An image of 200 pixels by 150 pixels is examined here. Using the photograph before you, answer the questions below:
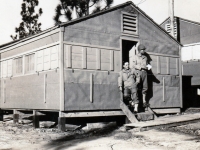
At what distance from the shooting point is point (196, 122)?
11.9 metres

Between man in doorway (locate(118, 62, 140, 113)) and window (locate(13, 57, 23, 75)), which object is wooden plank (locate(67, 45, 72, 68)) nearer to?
man in doorway (locate(118, 62, 140, 113))

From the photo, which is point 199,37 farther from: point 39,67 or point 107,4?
point 39,67

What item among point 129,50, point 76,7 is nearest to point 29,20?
point 76,7

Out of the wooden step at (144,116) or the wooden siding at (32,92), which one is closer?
the wooden siding at (32,92)

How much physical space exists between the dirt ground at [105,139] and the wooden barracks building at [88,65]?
0.99 metres

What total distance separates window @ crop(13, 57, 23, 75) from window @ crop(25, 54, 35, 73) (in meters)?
0.55

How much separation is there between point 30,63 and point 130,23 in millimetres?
4722

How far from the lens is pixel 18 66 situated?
14.1m

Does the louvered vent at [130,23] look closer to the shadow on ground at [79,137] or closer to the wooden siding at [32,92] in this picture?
the wooden siding at [32,92]

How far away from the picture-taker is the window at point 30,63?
42.6ft

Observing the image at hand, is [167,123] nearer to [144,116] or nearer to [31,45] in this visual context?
[144,116]

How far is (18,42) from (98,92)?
4773mm

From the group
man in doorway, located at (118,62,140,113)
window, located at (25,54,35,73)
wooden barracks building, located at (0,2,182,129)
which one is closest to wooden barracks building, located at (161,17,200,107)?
wooden barracks building, located at (0,2,182,129)

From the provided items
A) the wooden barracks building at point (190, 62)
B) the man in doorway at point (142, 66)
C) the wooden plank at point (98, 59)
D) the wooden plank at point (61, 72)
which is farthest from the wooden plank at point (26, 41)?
the wooden barracks building at point (190, 62)
